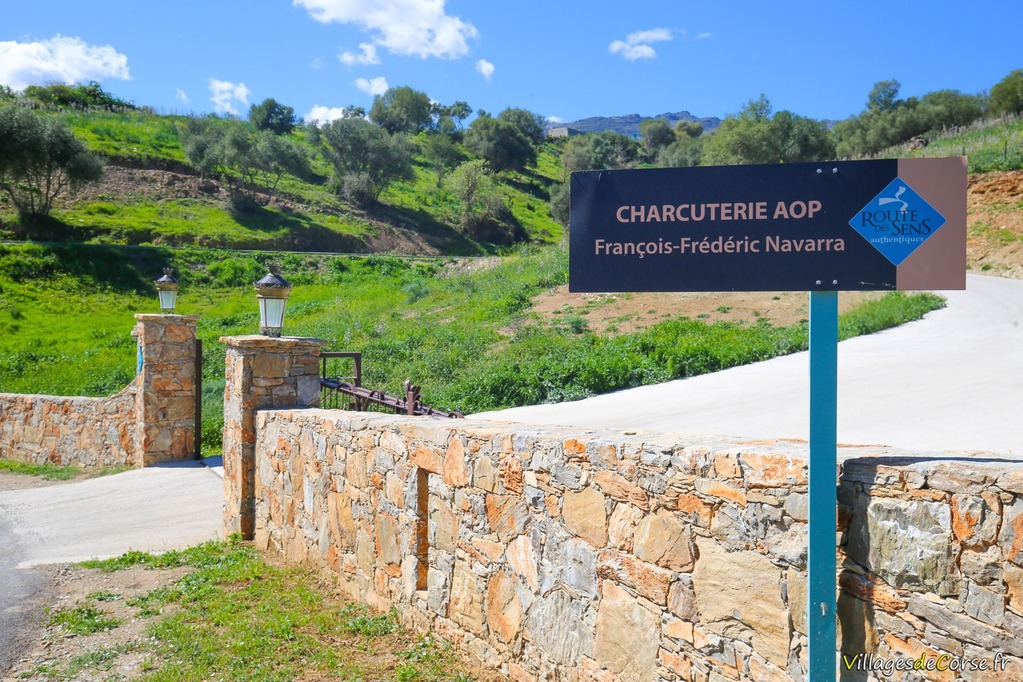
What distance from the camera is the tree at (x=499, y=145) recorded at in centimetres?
6550

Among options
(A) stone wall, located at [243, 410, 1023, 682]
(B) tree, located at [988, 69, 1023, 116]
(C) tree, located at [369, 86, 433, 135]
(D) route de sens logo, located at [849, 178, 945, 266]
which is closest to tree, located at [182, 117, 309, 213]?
(C) tree, located at [369, 86, 433, 135]

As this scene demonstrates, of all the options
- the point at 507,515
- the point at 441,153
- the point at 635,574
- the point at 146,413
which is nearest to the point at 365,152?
the point at 441,153

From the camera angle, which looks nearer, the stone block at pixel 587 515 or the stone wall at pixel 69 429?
the stone block at pixel 587 515

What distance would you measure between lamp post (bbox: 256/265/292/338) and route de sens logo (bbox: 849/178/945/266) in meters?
6.12

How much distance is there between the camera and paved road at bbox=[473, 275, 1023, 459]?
8.56m

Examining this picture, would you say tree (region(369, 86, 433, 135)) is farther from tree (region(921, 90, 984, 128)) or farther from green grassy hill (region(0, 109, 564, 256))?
tree (region(921, 90, 984, 128))

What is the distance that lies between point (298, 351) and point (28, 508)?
4808 mm

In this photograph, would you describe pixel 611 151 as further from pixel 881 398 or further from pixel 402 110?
pixel 881 398

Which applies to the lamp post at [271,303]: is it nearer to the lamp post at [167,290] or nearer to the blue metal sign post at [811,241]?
the blue metal sign post at [811,241]

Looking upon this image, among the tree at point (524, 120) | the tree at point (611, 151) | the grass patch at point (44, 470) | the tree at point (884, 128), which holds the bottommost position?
the grass patch at point (44, 470)

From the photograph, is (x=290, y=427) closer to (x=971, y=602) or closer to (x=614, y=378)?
(x=971, y=602)

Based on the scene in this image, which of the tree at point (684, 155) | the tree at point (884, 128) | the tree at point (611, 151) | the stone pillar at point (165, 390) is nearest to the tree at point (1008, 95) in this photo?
the tree at point (884, 128)

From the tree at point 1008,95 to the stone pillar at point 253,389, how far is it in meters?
43.9

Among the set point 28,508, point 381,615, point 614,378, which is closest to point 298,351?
point 381,615
